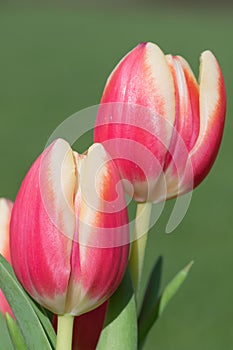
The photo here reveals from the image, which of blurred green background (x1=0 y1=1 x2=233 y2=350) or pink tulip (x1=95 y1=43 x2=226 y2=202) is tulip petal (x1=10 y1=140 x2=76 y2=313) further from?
blurred green background (x1=0 y1=1 x2=233 y2=350)

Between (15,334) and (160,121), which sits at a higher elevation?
(160,121)

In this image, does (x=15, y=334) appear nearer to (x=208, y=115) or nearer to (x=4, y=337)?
(x=4, y=337)

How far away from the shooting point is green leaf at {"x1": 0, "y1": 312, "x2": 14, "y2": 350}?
2.15ft

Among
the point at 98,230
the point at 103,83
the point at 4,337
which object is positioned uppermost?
the point at 98,230

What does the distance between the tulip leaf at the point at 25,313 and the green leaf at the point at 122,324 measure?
38mm

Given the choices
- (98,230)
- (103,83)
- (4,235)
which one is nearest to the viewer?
(98,230)

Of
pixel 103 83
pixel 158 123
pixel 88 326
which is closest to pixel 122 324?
pixel 88 326

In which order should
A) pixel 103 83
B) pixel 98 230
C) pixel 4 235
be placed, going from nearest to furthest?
pixel 98 230 → pixel 4 235 → pixel 103 83

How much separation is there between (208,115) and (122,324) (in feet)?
0.46

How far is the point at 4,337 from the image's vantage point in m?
0.65

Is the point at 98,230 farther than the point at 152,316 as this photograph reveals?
No

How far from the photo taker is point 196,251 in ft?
10.5

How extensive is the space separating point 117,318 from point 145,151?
107 mm

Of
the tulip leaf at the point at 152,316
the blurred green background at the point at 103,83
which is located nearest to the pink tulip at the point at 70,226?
the tulip leaf at the point at 152,316
